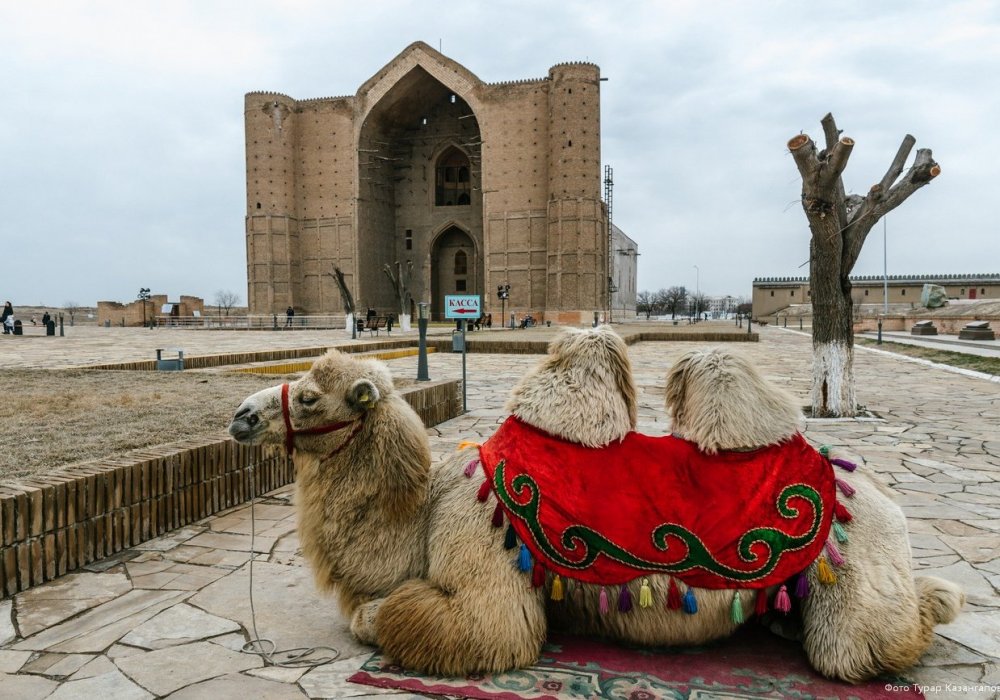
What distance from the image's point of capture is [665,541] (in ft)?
6.55

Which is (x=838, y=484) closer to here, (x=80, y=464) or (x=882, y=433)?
(x=80, y=464)

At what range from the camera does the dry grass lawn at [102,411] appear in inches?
140

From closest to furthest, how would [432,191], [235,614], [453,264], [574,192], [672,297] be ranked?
[235,614] < [574,192] < [432,191] < [453,264] < [672,297]

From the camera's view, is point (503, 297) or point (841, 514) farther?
point (503, 297)

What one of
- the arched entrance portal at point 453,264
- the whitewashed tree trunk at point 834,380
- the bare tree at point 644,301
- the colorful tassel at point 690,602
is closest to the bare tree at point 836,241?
the whitewashed tree trunk at point 834,380

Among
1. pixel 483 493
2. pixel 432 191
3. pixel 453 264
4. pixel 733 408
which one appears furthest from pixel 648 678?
pixel 432 191

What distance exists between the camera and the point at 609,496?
2.02 meters

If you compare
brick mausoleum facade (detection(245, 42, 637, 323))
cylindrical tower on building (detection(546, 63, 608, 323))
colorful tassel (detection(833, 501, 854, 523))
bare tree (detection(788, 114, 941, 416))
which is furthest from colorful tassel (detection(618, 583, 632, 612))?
brick mausoleum facade (detection(245, 42, 637, 323))

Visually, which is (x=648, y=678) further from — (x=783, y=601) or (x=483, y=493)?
(x=483, y=493)

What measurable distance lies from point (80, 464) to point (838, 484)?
3.08 meters

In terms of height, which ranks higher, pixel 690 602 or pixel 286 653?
pixel 690 602

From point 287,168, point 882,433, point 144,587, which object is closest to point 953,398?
point 882,433

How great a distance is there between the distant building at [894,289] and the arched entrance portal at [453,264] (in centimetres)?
3050

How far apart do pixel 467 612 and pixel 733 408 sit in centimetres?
98
